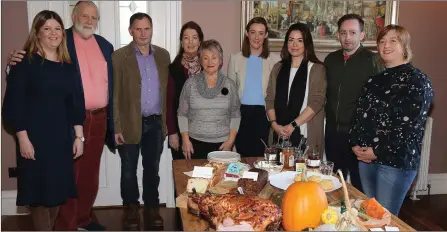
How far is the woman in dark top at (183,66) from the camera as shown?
2.88 metres

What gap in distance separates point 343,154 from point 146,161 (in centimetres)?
137

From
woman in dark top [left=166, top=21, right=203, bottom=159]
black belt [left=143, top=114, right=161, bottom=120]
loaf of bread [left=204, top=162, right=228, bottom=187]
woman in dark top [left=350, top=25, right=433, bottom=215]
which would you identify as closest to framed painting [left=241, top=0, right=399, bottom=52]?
woman in dark top [left=166, top=21, right=203, bottom=159]

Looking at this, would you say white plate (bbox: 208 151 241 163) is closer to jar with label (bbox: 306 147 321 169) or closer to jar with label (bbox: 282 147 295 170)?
Answer: jar with label (bbox: 282 147 295 170)

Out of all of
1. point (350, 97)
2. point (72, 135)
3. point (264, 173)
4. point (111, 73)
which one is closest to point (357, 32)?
point (350, 97)

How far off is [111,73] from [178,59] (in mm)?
450

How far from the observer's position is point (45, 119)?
2.39 metres

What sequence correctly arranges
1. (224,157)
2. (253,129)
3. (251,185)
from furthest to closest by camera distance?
(253,129)
(224,157)
(251,185)

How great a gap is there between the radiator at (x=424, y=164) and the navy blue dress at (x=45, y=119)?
2.73 metres

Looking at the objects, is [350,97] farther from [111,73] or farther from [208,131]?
[111,73]

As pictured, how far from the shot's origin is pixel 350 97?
2.66 metres

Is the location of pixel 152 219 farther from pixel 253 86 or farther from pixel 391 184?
pixel 391 184

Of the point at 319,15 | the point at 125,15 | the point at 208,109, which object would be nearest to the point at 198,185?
the point at 208,109

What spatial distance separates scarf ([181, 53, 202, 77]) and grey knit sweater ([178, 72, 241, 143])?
197 mm

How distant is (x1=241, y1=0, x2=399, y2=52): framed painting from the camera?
11.0 ft
